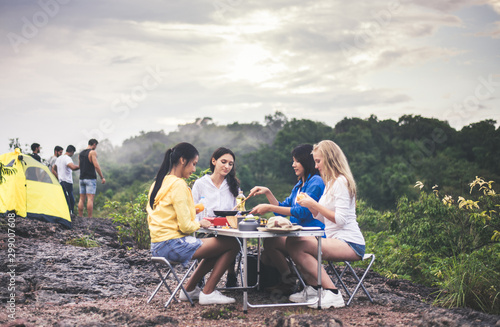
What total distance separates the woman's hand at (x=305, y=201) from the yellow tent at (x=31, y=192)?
6580mm

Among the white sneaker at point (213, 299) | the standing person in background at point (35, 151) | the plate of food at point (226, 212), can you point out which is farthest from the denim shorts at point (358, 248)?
the standing person in background at point (35, 151)

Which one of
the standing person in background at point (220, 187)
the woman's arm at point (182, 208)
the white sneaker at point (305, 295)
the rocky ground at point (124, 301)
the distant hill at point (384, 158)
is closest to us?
the rocky ground at point (124, 301)

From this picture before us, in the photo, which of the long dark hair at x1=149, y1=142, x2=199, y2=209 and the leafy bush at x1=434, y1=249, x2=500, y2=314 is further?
the leafy bush at x1=434, y1=249, x2=500, y2=314

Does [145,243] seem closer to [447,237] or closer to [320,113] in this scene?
[447,237]

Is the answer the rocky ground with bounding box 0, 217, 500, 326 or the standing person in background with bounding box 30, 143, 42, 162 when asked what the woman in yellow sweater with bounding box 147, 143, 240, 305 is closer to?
the rocky ground with bounding box 0, 217, 500, 326

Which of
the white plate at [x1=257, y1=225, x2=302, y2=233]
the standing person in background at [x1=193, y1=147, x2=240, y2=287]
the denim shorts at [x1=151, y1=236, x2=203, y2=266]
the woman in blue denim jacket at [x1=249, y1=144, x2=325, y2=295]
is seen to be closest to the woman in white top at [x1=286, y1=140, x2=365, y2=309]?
the woman in blue denim jacket at [x1=249, y1=144, x2=325, y2=295]

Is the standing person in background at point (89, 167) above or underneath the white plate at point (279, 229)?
above

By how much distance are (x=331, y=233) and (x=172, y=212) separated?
134 centimetres

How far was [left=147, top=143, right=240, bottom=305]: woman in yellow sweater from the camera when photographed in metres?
3.85

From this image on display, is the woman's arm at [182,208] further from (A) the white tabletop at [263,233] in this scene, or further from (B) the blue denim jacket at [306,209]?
(B) the blue denim jacket at [306,209]

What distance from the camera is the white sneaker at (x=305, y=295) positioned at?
3943mm

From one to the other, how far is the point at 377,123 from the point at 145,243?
1516 inches

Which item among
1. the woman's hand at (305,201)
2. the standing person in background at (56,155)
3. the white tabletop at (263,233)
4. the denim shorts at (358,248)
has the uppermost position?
the standing person in background at (56,155)

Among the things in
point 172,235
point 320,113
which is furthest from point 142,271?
point 320,113
